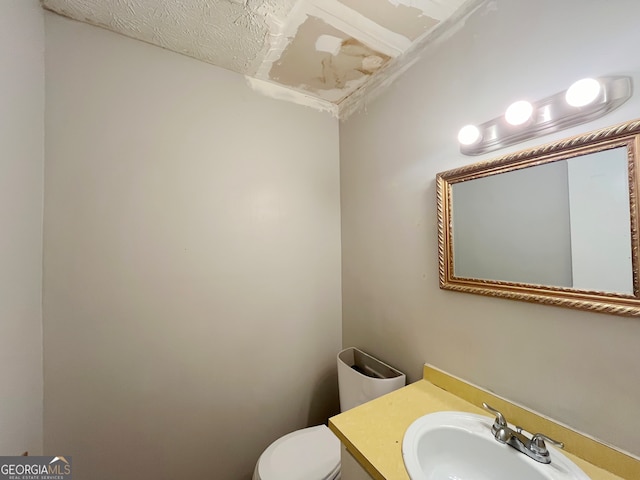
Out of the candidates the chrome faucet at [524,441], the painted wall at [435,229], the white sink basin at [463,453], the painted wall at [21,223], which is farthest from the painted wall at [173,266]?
the chrome faucet at [524,441]

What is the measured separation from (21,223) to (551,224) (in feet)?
5.88

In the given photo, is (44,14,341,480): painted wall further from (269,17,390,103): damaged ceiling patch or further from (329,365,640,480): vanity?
(329,365,640,480): vanity

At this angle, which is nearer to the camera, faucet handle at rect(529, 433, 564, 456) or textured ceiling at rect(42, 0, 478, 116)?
faucet handle at rect(529, 433, 564, 456)

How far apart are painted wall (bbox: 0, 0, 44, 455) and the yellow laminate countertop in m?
1.08

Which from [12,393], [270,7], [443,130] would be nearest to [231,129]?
[270,7]

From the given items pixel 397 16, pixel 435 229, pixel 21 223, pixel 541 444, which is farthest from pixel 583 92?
pixel 21 223

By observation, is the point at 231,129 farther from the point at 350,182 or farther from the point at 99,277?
the point at 99,277

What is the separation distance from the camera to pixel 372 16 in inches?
38.2

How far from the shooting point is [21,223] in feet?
2.67

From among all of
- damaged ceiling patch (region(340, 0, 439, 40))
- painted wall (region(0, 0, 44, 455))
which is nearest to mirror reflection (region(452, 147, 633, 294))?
damaged ceiling patch (region(340, 0, 439, 40))

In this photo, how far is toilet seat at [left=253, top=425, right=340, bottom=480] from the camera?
37.4 inches

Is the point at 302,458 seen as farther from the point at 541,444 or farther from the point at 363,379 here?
the point at 541,444

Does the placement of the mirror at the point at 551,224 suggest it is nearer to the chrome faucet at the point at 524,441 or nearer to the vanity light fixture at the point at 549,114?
the vanity light fixture at the point at 549,114

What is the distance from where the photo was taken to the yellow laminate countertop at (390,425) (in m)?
0.62
